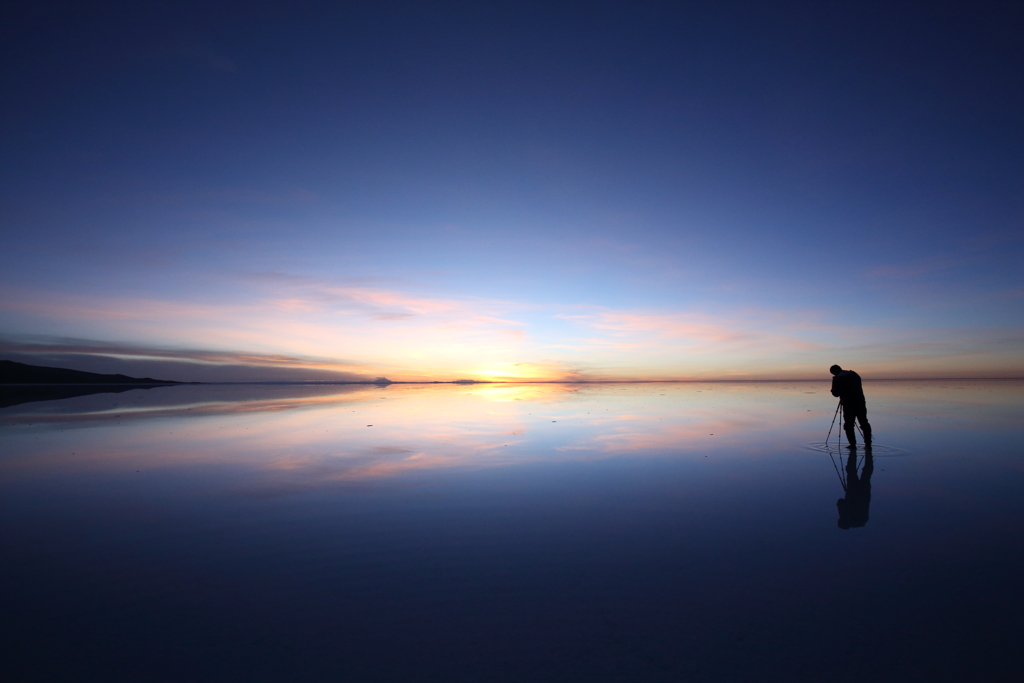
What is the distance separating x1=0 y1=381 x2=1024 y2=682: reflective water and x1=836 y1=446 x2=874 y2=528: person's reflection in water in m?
0.06

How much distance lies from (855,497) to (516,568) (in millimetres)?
5934

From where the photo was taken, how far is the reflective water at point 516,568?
133 inches

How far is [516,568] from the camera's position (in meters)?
4.96

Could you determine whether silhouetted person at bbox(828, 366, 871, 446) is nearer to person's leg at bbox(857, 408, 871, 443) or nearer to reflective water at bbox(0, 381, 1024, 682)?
person's leg at bbox(857, 408, 871, 443)

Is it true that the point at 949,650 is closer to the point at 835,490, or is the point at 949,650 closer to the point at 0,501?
the point at 835,490

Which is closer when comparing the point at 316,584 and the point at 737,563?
the point at 316,584

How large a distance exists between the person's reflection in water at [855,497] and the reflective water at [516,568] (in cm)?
6

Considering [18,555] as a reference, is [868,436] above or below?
above

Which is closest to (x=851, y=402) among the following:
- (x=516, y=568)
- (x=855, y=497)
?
(x=855, y=497)

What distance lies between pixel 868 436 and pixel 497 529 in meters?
10.7

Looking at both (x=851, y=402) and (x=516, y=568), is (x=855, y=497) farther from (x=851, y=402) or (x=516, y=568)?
(x=516, y=568)

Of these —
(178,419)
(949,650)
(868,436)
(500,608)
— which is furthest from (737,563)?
(178,419)

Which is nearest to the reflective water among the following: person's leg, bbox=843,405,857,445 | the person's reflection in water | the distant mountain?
the person's reflection in water

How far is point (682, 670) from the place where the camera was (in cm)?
320
